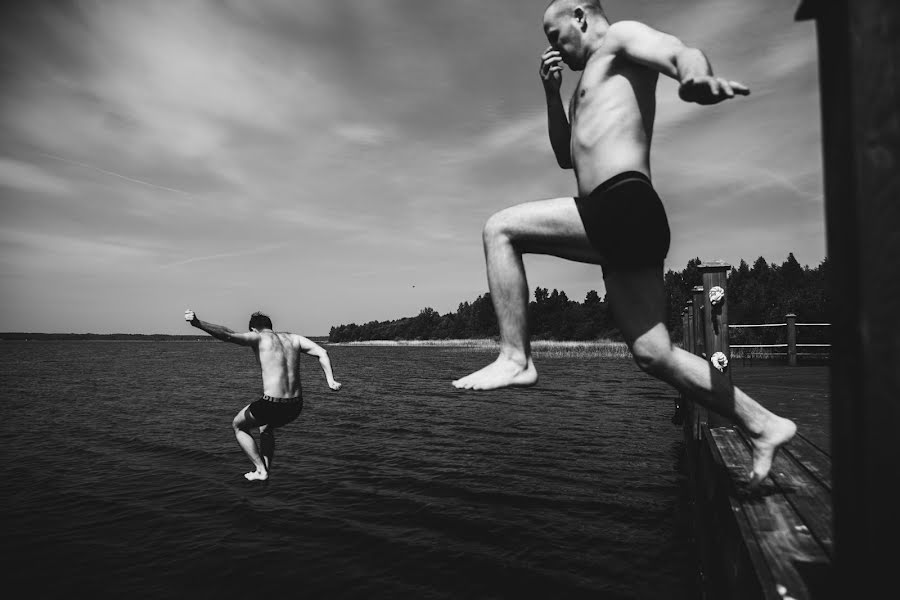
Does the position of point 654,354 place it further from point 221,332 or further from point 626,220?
point 221,332

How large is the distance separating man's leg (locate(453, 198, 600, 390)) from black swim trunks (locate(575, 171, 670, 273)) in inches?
2.4

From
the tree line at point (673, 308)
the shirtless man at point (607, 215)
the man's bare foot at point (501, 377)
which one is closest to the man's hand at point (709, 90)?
the shirtless man at point (607, 215)

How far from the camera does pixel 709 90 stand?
1.83 meters

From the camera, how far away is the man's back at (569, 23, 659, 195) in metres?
2.36

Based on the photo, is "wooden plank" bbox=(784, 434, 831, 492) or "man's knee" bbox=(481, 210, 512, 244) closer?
"man's knee" bbox=(481, 210, 512, 244)

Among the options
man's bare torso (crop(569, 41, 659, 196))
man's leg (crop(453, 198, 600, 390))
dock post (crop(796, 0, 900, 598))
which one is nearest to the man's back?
man's bare torso (crop(569, 41, 659, 196))

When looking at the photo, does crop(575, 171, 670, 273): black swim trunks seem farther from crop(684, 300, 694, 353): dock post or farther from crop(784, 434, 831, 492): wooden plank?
crop(684, 300, 694, 353): dock post

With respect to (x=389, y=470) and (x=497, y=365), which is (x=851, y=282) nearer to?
(x=497, y=365)

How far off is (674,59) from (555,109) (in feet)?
2.37

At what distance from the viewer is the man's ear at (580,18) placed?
2572mm

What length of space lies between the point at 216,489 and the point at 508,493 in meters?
5.60

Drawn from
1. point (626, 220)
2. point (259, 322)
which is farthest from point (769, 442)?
point (259, 322)

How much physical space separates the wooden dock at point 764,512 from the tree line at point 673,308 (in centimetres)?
3152

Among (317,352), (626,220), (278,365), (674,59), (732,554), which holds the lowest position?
(732,554)
